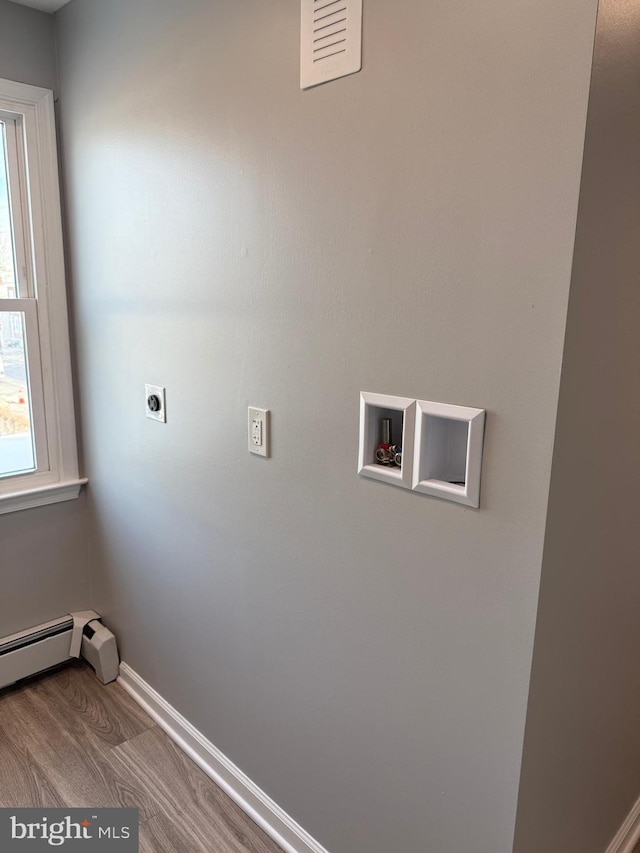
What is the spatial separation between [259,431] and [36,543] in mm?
1302

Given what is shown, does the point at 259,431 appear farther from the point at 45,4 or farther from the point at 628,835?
the point at 45,4

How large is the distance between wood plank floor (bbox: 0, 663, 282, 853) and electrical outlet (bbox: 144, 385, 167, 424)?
1100mm

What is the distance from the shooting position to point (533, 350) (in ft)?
3.21

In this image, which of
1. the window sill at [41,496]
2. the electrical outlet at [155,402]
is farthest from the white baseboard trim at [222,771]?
the electrical outlet at [155,402]

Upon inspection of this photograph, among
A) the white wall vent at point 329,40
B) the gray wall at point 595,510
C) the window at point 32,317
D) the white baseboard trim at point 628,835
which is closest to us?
the gray wall at point 595,510

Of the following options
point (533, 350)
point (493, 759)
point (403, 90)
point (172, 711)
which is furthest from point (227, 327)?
point (172, 711)

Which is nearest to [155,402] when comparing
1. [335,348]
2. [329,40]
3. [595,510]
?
[335,348]

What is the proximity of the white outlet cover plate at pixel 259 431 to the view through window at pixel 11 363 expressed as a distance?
1.16 metres

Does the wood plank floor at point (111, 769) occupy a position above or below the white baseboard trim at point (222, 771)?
below

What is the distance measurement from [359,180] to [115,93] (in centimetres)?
111

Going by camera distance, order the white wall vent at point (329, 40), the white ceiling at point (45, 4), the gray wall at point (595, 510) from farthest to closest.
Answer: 1. the white ceiling at point (45, 4)
2. the white wall vent at point (329, 40)
3. the gray wall at point (595, 510)

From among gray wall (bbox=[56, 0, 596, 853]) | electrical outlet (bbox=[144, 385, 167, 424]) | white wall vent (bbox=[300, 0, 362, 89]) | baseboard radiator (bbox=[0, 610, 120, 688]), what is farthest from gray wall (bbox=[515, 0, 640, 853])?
baseboard radiator (bbox=[0, 610, 120, 688])

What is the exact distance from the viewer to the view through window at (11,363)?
83.2 inches

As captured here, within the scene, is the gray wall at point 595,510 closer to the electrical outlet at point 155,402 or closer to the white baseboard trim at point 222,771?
the white baseboard trim at point 222,771
